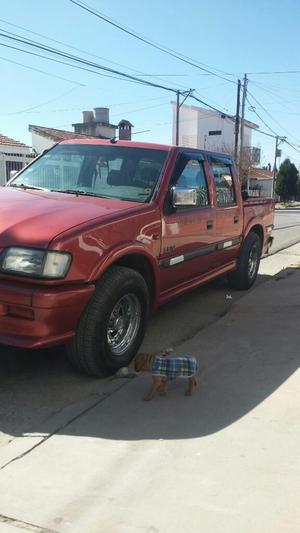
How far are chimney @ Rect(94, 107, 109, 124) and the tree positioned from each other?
28.2m

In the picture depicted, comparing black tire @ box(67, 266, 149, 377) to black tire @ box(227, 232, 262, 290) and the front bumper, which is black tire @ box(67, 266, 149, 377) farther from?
black tire @ box(227, 232, 262, 290)

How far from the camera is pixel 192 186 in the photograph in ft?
17.7

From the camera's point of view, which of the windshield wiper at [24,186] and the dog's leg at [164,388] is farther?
the windshield wiper at [24,186]

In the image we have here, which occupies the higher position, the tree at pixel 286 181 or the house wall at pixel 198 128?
the house wall at pixel 198 128

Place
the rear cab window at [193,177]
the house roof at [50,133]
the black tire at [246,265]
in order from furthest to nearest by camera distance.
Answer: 1. the house roof at [50,133]
2. the black tire at [246,265]
3. the rear cab window at [193,177]

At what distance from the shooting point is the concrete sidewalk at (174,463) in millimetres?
2467

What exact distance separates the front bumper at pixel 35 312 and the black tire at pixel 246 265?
4.02m

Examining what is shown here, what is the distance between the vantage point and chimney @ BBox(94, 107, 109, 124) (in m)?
42.8

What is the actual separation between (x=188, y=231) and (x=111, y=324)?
4.75ft

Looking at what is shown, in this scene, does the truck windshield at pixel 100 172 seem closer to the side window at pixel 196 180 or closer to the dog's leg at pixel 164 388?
the side window at pixel 196 180

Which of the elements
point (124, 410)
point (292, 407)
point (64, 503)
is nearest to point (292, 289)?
point (292, 407)

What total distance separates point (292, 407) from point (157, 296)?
1579 millimetres

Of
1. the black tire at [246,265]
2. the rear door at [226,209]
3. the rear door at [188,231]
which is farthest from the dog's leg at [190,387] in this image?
the black tire at [246,265]

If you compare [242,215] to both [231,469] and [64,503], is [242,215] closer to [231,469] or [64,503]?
[231,469]
